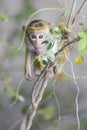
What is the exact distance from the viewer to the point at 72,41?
80 centimetres

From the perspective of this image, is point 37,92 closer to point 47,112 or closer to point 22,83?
point 47,112

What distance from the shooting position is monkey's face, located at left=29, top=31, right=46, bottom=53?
34.9 inches

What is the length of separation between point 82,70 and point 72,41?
0.89 meters

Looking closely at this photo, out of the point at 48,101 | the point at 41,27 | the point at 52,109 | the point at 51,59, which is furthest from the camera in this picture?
the point at 48,101

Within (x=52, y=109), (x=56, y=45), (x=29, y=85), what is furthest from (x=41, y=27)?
(x=29, y=85)

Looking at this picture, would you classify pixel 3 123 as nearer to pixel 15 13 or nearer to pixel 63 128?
pixel 63 128

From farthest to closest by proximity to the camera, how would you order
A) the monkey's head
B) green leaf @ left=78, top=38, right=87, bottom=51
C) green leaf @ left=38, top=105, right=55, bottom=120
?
green leaf @ left=38, top=105, right=55, bottom=120 < the monkey's head < green leaf @ left=78, top=38, right=87, bottom=51

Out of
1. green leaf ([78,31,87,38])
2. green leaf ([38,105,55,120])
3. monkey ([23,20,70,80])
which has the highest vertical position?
green leaf ([78,31,87,38])

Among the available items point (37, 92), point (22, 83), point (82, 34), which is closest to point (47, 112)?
point (22, 83)

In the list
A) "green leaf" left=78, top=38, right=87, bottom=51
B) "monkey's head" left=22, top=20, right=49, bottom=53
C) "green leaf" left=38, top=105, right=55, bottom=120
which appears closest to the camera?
"green leaf" left=78, top=38, right=87, bottom=51

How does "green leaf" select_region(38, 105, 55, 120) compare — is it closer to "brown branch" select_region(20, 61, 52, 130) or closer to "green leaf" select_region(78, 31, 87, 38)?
"brown branch" select_region(20, 61, 52, 130)

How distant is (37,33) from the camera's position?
2.97 feet

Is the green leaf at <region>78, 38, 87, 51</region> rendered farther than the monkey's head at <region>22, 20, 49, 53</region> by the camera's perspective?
No

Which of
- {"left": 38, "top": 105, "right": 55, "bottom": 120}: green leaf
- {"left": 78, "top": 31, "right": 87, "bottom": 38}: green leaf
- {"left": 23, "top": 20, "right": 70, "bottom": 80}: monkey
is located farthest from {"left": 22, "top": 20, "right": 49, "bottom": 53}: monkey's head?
{"left": 38, "top": 105, "right": 55, "bottom": 120}: green leaf
